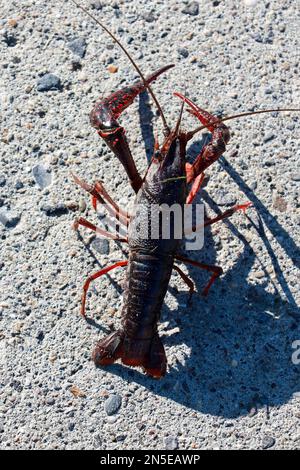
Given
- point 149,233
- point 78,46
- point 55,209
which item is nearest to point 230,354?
point 149,233

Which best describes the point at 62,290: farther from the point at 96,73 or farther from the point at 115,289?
the point at 96,73

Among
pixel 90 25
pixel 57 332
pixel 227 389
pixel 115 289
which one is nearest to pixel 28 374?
pixel 57 332

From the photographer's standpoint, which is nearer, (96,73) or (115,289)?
Answer: (115,289)

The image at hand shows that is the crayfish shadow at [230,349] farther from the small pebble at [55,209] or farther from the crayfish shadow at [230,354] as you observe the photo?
the small pebble at [55,209]

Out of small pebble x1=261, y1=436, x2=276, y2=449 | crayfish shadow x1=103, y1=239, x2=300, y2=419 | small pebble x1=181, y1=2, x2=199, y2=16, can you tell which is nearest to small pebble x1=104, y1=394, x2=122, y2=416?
crayfish shadow x1=103, y1=239, x2=300, y2=419

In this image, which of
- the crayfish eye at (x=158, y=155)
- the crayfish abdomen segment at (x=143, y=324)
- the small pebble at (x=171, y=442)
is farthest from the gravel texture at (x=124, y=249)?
the crayfish eye at (x=158, y=155)

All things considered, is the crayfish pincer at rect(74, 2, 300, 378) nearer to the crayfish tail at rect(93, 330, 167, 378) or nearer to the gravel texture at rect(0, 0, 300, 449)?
the crayfish tail at rect(93, 330, 167, 378)
